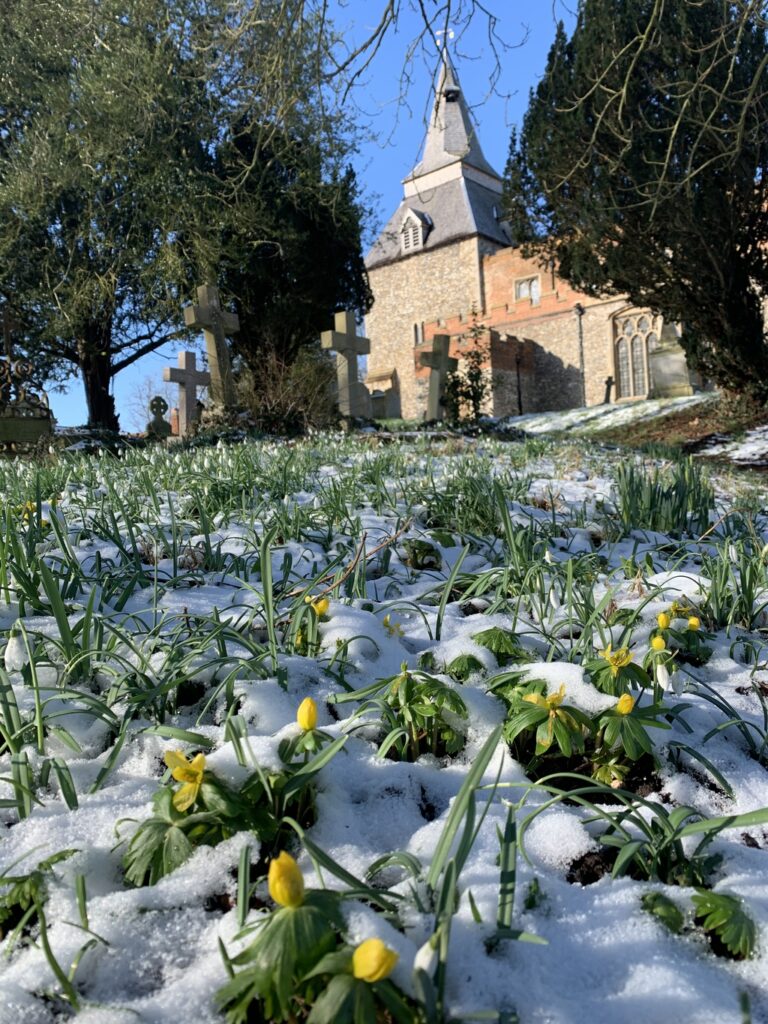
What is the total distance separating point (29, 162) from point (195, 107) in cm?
327

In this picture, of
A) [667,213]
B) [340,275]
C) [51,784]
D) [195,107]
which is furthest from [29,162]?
[51,784]

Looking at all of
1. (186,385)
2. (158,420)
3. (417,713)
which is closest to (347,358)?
(186,385)

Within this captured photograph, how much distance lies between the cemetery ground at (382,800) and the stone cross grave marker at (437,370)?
1051 centimetres

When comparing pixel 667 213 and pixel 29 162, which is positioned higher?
pixel 29 162

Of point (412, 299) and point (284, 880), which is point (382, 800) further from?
point (412, 299)

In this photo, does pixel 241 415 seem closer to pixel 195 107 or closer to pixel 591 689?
Answer: pixel 195 107

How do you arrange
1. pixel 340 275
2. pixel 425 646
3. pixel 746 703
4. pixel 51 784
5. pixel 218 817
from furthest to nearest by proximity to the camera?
pixel 340 275, pixel 425 646, pixel 746 703, pixel 51 784, pixel 218 817

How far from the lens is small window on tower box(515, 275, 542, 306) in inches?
1098

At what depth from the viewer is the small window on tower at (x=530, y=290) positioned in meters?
27.9

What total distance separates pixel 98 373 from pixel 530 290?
63.4ft

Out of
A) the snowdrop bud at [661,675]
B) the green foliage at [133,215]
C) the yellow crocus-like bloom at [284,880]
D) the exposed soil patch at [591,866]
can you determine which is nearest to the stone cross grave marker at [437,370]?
the green foliage at [133,215]

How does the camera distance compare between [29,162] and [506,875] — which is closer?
[506,875]

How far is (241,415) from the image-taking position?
10.3 metres

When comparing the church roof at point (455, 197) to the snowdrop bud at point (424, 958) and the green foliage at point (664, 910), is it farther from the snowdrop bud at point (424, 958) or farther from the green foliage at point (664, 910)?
the snowdrop bud at point (424, 958)
